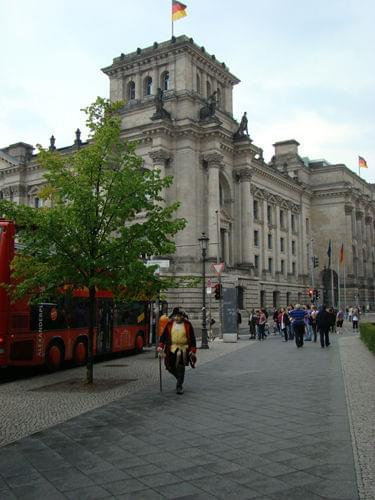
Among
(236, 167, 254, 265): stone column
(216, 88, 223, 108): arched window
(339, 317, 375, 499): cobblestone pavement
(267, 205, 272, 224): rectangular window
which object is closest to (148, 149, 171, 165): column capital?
(236, 167, 254, 265): stone column

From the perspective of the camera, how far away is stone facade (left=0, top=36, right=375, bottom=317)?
51531mm

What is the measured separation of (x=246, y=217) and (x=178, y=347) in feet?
152

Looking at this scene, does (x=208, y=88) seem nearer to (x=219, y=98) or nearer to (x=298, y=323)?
(x=219, y=98)

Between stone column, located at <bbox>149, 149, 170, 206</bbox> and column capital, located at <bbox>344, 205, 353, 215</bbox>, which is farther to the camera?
column capital, located at <bbox>344, 205, 353, 215</bbox>

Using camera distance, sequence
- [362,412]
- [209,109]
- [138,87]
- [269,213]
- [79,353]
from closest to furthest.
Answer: [362,412] < [79,353] < [209,109] < [138,87] < [269,213]

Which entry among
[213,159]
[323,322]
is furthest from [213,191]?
[323,322]

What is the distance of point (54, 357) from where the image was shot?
1644cm

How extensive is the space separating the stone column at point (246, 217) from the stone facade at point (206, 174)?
11 centimetres

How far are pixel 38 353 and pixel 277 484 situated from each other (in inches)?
448

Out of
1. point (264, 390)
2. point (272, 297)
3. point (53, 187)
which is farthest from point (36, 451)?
point (272, 297)

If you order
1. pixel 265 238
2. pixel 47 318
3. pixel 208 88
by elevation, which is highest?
pixel 208 88

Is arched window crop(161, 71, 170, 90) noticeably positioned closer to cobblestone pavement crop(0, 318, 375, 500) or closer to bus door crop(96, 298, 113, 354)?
bus door crop(96, 298, 113, 354)

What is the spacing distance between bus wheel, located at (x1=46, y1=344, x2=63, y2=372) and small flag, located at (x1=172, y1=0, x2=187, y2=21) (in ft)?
137

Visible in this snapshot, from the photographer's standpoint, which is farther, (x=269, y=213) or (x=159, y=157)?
(x=269, y=213)
